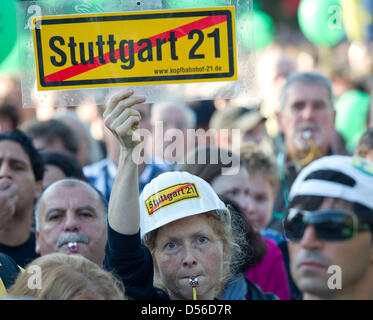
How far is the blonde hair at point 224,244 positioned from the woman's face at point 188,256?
0.7 inches

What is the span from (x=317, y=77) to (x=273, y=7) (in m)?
15.2

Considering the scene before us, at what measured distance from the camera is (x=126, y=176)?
92.6 inches

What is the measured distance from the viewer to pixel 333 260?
2029 millimetres

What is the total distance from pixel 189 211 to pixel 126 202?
1.09ft

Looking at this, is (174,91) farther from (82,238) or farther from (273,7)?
→ (273,7)

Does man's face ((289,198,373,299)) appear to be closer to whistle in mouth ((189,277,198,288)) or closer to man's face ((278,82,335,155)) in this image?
whistle in mouth ((189,277,198,288))

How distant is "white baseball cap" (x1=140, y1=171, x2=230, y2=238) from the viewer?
102 inches

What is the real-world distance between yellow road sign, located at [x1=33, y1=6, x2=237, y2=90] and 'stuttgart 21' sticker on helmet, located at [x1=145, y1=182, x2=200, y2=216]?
1.34 feet

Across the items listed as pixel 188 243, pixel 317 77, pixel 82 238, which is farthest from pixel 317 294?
pixel 317 77

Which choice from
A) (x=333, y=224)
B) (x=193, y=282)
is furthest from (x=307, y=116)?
(x=333, y=224)

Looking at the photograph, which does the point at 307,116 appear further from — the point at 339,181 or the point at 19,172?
the point at 339,181

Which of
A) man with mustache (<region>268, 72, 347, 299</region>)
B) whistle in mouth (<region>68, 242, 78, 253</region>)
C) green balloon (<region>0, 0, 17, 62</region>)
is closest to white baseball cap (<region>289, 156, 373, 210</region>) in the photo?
whistle in mouth (<region>68, 242, 78, 253</region>)

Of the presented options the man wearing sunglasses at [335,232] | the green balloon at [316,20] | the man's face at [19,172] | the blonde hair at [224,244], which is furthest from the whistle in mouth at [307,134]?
the man wearing sunglasses at [335,232]
